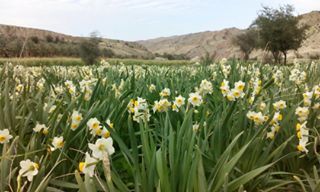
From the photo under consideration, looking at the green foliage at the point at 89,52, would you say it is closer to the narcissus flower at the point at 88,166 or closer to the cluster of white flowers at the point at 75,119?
the cluster of white flowers at the point at 75,119

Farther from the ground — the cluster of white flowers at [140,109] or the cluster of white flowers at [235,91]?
the cluster of white flowers at [235,91]

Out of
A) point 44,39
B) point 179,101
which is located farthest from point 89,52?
point 44,39

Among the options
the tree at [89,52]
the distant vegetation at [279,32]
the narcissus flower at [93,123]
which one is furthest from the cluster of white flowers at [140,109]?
the distant vegetation at [279,32]

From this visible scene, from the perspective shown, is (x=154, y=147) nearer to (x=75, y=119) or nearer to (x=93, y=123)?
(x=93, y=123)

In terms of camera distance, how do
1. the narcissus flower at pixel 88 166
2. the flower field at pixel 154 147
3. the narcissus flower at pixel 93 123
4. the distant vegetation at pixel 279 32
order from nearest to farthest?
1. the narcissus flower at pixel 88 166
2. the flower field at pixel 154 147
3. the narcissus flower at pixel 93 123
4. the distant vegetation at pixel 279 32

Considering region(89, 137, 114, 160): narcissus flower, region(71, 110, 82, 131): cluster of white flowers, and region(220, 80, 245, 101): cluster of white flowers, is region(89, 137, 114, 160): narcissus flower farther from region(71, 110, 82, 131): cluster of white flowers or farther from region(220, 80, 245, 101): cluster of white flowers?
region(220, 80, 245, 101): cluster of white flowers

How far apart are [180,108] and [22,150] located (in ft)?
3.63

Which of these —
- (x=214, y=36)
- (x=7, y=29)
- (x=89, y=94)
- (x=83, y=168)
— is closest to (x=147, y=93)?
(x=89, y=94)

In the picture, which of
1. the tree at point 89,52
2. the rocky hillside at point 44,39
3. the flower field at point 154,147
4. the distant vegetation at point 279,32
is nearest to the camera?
the flower field at point 154,147

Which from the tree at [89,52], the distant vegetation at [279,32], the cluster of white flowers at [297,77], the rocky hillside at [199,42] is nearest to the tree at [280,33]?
the distant vegetation at [279,32]

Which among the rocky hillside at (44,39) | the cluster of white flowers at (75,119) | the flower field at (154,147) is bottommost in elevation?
the flower field at (154,147)

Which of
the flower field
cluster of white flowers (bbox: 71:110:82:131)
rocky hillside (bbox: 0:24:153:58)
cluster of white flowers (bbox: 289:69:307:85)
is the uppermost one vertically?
rocky hillside (bbox: 0:24:153:58)

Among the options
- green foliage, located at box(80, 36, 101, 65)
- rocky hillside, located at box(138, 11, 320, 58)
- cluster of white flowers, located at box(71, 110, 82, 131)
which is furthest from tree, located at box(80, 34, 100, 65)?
rocky hillside, located at box(138, 11, 320, 58)

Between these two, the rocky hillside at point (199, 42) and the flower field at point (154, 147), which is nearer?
the flower field at point (154, 147)
